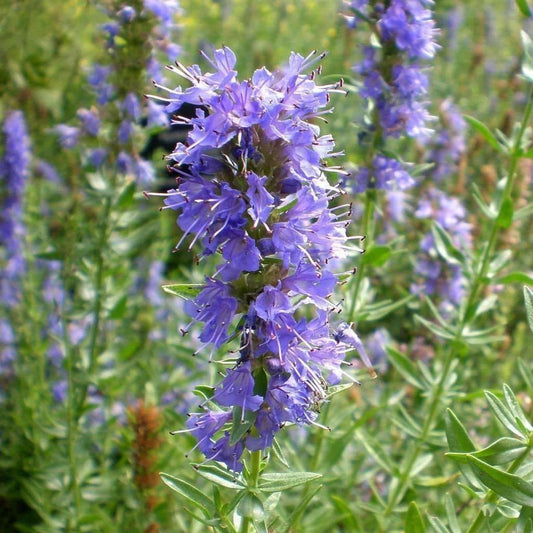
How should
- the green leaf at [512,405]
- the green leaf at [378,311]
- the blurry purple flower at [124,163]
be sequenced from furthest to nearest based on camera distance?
the blurry purple flower at [124,163]
the green leaf at [378,311]
the green leaf at [512,405]

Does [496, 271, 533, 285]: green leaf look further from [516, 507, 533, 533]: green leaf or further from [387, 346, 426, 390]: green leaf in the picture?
[516, 507, 533, 533]: green leaf

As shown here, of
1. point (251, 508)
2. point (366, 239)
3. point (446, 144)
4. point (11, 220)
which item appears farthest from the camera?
point (446, 144)

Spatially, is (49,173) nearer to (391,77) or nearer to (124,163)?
(124,163)

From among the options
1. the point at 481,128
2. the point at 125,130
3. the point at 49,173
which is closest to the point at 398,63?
the point at 481,128

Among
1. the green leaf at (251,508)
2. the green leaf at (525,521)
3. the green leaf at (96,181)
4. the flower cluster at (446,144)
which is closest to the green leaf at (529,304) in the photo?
the green leaf at (525,521)

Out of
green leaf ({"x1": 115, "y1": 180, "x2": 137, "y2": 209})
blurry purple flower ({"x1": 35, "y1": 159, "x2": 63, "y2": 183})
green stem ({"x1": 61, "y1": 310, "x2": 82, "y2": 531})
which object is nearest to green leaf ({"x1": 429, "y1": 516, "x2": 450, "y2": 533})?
green stem ({"x1": 61, "y1": 310, "x2": 82, "y2": 531})

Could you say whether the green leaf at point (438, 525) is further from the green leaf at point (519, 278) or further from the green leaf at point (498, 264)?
the green leaf at point (498, 264)
